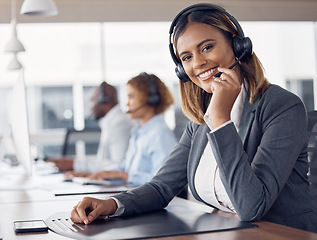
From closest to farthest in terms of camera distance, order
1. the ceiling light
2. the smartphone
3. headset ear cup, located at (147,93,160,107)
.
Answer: the smartphone, headset ear cup, located at (147,93,160,107), the ceiling light

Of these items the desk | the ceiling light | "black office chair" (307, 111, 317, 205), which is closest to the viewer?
the desk

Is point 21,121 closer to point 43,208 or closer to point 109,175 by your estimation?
point 109,175

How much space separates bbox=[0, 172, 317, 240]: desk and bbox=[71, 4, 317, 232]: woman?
0.09 meters

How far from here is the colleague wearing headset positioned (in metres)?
3.58

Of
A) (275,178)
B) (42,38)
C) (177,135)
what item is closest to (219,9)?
(275,178)

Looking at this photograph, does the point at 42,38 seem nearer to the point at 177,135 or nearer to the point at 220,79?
the point at 177,135

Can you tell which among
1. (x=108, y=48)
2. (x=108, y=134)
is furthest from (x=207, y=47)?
(x=108, y=48)

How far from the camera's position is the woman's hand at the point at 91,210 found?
1.33 meters

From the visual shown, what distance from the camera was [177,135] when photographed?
141 inches

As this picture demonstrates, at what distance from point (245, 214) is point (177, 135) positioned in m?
2.33

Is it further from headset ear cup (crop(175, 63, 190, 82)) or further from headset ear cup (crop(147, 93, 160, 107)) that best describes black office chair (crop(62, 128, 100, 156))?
headset ear cup (crop(175, 63, 190, 82))

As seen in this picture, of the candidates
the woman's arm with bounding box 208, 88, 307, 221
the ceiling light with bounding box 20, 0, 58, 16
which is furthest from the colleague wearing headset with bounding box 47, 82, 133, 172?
the woman's arm with bounding box 208, 88, 307, 221

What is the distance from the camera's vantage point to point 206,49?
1571 mm

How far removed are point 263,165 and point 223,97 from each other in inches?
8.6
